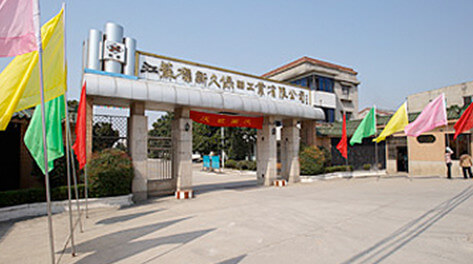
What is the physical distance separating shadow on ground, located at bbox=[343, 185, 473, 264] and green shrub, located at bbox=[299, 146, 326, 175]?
723cm

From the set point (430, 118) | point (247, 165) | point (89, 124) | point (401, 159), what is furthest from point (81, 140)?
point (401, 159)

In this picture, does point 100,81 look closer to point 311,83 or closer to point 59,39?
point 59,39

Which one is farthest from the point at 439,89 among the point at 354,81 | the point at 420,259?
the point at 420,259

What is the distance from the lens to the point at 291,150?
49.3 feet

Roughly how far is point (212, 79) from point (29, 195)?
7.76m

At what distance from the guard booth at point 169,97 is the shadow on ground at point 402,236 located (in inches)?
285

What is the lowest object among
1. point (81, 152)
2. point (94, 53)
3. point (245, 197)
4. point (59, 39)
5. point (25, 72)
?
point (245, 197)

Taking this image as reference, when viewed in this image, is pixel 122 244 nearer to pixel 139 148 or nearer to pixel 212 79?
pixel 139 148

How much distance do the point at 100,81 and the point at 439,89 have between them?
85.7 ft

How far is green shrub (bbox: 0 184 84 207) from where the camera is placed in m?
7.47

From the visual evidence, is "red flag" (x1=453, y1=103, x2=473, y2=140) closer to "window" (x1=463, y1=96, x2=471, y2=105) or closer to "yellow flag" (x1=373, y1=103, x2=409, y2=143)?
"yellow flag" (x1=373, y1=103, x2=409, y2=143)

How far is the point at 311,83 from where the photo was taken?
28859mm

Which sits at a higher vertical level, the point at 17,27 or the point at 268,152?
the point at 17,27

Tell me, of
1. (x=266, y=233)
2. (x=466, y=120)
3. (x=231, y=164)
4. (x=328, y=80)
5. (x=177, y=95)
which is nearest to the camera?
(x=266, y=233)
